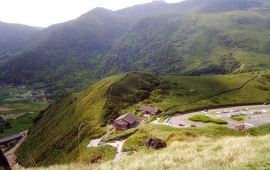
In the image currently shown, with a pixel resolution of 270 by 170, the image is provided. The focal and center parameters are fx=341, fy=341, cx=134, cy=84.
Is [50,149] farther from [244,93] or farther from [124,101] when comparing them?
[244,93]

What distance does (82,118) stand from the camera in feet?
420

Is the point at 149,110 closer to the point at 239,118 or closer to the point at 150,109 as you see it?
the point at 150,109

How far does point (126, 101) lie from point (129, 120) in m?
29.1

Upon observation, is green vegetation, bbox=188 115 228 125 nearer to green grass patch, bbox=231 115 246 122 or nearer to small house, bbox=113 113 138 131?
green grass patch, bbox=231 115 246 122

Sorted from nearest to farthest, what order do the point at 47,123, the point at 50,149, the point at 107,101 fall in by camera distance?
the point at 50,149 → the point at 107,101 → the point at 47,123

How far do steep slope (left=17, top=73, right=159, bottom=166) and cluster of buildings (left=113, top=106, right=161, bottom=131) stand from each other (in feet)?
17.1

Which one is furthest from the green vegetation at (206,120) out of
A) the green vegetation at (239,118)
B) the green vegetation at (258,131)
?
the green vegetation at (258,131)

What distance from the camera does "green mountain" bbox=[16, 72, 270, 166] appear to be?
117 metres

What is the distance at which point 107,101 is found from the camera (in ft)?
423

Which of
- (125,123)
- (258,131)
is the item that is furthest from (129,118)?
(258,131)

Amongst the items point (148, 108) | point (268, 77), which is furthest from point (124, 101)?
point (268, 77)

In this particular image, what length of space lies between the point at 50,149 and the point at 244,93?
88.6 metres

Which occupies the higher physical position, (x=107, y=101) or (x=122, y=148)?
(x=122, y=148)

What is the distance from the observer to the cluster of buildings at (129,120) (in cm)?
10031
